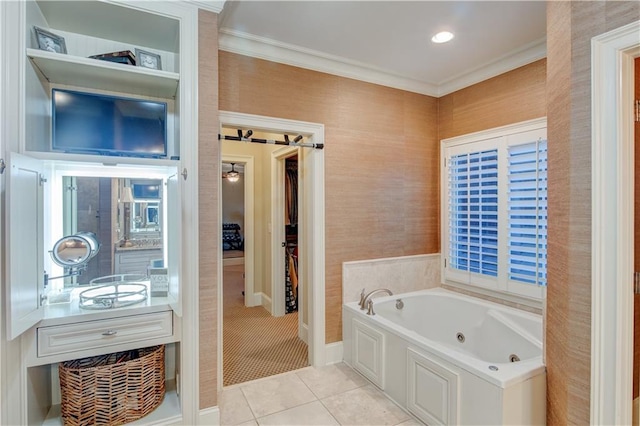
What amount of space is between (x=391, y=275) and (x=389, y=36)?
2.09 meters

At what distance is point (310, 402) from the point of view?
235cm

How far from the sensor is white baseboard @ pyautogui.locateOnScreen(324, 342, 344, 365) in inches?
115

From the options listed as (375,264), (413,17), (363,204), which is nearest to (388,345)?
(375,264)

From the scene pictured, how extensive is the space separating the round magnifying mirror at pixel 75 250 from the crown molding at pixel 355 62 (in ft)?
5.35

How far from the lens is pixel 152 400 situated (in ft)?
6.45

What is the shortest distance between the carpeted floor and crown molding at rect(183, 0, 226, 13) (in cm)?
267

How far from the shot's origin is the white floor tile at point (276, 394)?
7.54ft

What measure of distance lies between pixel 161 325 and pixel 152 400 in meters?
0.48

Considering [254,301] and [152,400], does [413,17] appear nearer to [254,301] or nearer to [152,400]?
[152,400]

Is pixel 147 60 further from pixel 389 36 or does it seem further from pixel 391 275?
pixel 391 275

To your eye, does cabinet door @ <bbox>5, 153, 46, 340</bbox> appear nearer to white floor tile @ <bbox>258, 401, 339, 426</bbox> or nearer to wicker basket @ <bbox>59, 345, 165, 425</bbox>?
wicker basket @ <bbox>59, 345, 165, 425</bbox>

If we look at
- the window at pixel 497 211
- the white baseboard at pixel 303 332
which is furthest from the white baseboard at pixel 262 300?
the window at pixel 497 211

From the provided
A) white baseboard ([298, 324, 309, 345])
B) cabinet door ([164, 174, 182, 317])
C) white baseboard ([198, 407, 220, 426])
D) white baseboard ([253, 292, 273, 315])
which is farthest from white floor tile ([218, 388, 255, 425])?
white baseboard ([253, 292, 273, 315])

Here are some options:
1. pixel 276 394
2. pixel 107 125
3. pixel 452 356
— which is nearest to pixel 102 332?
pixel 107 125
